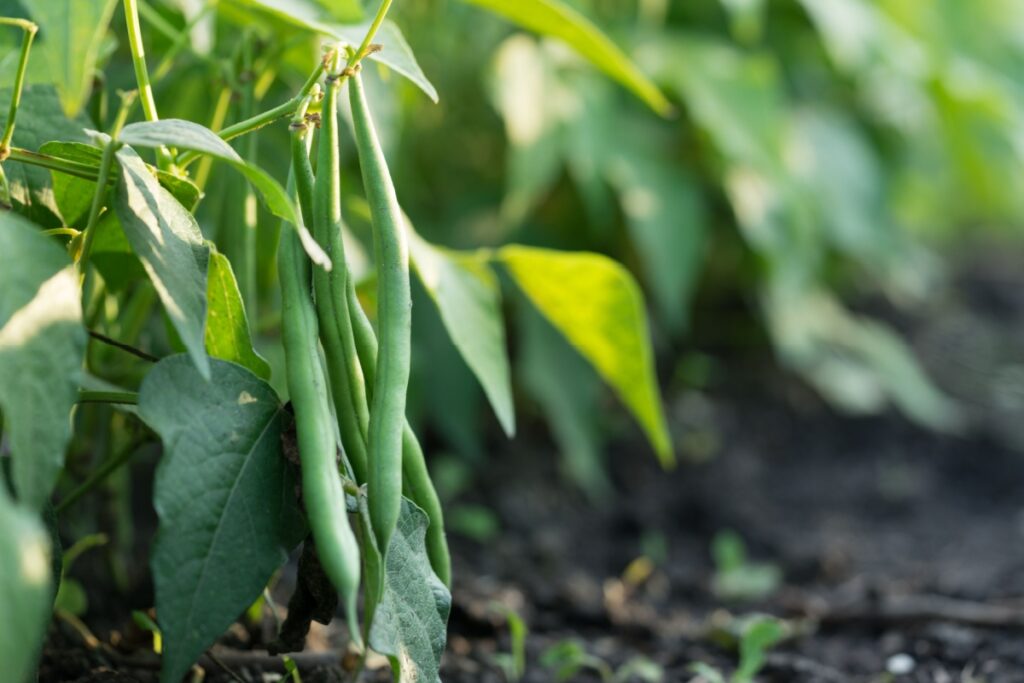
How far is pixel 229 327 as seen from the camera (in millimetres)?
530

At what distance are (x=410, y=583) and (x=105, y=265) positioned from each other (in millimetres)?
251

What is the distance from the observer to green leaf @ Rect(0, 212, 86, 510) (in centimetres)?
40

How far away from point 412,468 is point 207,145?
0.65 ft

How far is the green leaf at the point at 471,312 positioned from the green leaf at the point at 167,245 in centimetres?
19

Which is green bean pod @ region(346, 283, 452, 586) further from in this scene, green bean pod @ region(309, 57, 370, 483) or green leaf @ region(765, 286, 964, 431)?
green leaf @ region(765, 286, 964, 431)

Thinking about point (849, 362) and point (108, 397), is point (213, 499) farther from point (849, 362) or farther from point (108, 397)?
point (849, 362)

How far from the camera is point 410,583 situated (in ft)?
1.69

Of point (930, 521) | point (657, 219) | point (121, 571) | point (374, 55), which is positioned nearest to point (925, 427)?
point (930, 521)

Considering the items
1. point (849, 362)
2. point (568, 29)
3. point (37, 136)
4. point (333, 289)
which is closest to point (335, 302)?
point (333, 289)

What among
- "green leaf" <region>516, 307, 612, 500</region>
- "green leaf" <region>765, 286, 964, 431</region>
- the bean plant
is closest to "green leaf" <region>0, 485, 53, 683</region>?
the bean plant

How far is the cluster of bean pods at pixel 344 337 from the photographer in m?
0.47

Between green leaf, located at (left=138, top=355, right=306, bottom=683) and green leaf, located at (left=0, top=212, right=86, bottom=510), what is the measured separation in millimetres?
46

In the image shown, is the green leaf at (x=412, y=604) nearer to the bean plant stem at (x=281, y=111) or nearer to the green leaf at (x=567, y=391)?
the bean plant stem at (x=281, y=111)

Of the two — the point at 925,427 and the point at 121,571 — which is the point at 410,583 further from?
the point at 925,427
